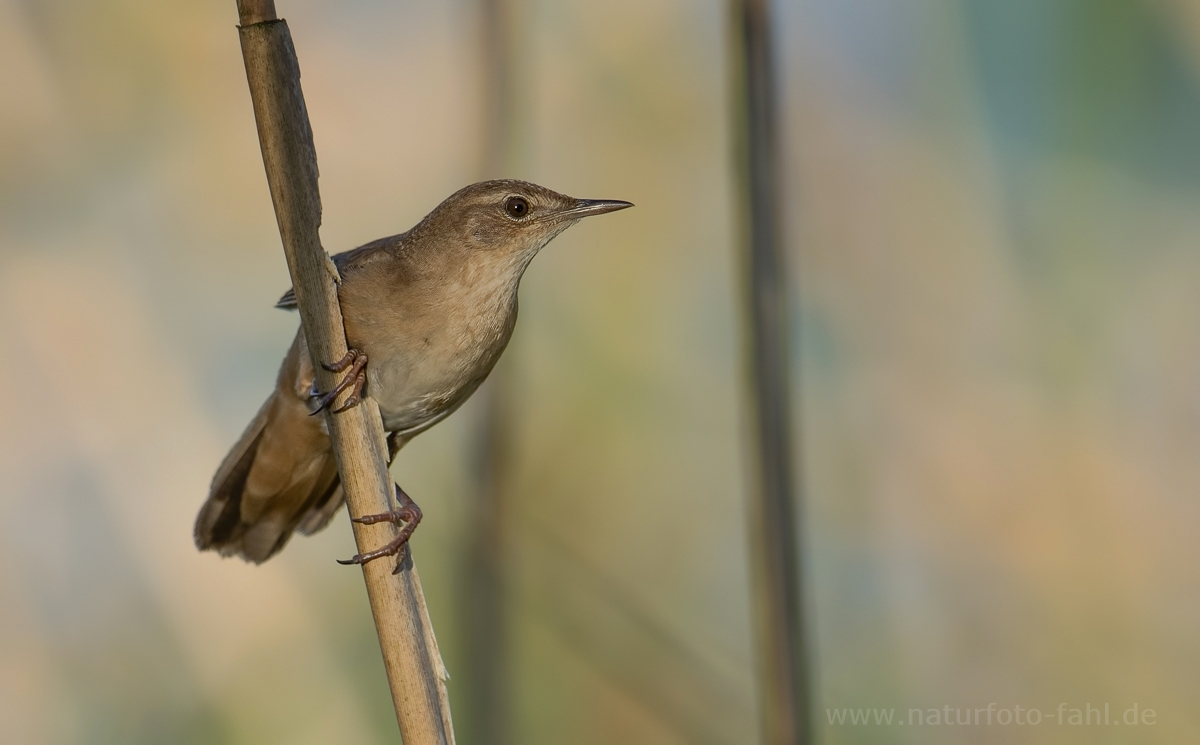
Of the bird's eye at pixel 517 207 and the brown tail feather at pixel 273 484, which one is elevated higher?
the bird's eye at pixel 517 207

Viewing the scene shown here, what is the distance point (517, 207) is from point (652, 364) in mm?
1297

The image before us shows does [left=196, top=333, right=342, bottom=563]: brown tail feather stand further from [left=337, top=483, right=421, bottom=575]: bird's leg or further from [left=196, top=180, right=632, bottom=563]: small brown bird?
[left=337, top=483, right=421, bottom=575]: bird's leg

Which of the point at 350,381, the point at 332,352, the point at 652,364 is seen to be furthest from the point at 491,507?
the point at 332,352

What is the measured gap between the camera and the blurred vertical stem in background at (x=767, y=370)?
76.0 inches

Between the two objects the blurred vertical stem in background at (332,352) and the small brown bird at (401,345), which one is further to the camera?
the small brown bird at (401,345)

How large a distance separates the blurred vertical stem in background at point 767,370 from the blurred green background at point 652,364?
1214 mm

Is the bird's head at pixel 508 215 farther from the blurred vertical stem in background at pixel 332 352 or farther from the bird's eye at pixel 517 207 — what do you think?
the blurred vertical stem in background at pixel 332 352

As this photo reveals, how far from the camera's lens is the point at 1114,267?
3496mm

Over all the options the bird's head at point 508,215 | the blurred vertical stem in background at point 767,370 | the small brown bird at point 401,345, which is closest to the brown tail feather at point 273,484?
the small brown bird at point 401,345

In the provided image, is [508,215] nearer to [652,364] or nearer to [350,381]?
[350,381]

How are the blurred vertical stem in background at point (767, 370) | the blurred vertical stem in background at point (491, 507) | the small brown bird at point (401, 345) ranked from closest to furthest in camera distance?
the blurred vertical stem in background at point (767, 370) < the small brown bird at point (401, 345) < the blurred vertical stem in background at point (491, 507)

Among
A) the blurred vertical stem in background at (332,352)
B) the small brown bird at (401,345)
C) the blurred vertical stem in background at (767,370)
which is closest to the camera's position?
the blurred vertical stem in background at (332,352)

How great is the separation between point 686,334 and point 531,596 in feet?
3.39

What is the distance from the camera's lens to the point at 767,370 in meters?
2.00
